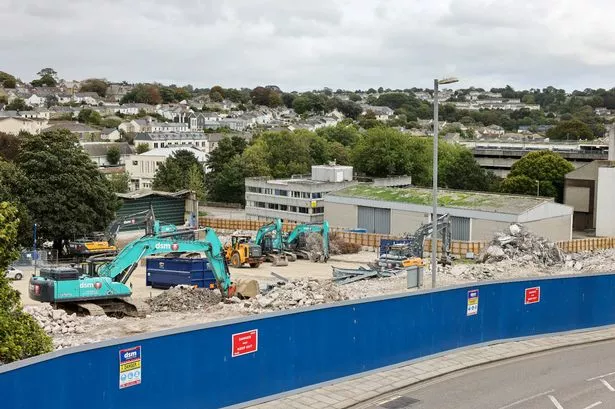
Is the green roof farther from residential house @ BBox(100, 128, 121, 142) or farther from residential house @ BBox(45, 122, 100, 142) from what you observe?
residential house @ BBox(100, 128, 121, 142)

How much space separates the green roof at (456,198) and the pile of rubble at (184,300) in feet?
100

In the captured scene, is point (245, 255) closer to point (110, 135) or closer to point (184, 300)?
point (184, 300)

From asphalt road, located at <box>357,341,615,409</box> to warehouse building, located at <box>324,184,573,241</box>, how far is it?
3791cm

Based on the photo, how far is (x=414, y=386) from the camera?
17.3 metres

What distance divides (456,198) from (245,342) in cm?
4930

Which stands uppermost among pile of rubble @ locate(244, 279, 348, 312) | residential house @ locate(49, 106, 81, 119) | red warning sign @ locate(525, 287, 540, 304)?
residential house @ locate(49, 106, 81, 119)

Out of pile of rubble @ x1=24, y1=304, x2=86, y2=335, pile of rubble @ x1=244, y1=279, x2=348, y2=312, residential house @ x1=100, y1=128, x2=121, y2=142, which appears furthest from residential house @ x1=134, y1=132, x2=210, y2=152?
pile of rubble @ x1=24, y1=304, x2=86, y2=335

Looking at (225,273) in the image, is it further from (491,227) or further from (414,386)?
(491,227)

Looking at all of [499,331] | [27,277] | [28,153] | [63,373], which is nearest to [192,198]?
[28,153]

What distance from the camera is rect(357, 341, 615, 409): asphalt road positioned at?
52.8 ft

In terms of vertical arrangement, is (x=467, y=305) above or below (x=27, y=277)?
above

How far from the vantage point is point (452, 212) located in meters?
59.9

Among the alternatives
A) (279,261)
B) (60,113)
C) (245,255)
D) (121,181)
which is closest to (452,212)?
(279,261)

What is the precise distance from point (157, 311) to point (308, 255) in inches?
854
